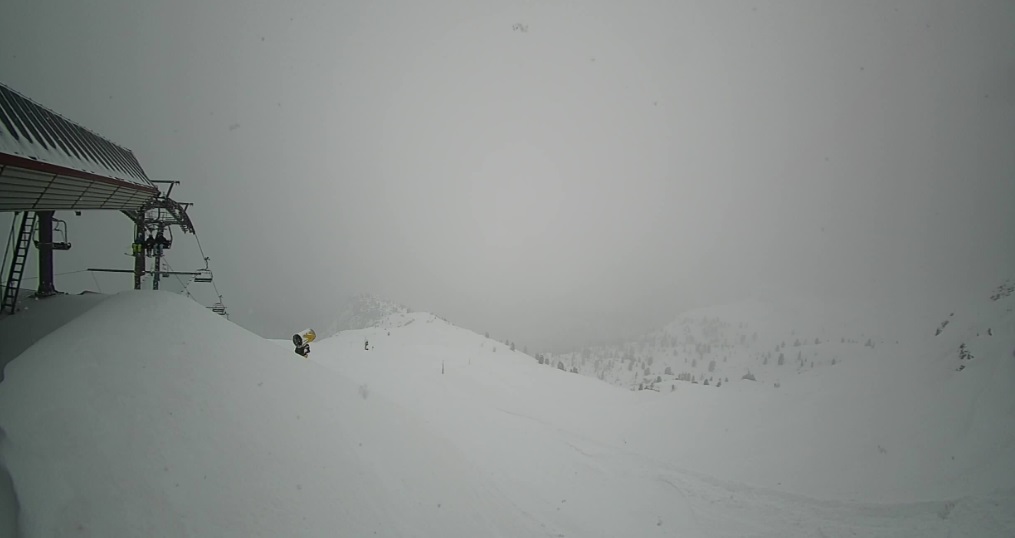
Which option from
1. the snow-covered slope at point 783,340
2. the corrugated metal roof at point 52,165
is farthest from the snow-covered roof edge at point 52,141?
the snow-covered slope at point 783,340

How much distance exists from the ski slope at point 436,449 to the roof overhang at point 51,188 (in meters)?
2.08

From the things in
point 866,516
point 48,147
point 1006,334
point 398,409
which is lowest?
point 866,516

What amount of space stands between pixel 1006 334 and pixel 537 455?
1303 centimetres

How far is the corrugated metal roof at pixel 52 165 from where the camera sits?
17.4 feet

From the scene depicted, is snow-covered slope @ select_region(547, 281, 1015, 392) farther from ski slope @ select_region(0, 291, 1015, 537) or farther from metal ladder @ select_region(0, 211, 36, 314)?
metal ladder @ select_region(0, 211, 36, 314)

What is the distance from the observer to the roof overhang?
17.0ft

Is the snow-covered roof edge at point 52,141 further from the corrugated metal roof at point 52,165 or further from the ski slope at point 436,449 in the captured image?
the ski slope at point 436,449

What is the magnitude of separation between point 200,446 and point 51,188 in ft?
19.9

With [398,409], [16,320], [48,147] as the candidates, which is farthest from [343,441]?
[16,320]

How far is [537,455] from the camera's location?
899 centimetres

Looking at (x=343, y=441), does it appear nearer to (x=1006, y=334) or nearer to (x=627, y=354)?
(x=1006, y=334)

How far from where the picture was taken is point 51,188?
6.20m

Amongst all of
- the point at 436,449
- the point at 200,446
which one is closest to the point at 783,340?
the point at 436,449

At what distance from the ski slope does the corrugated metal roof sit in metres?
2.14
